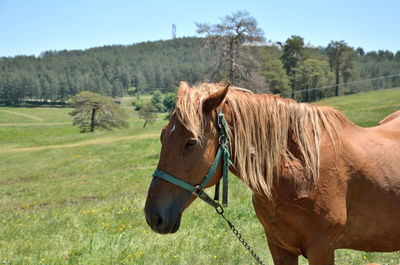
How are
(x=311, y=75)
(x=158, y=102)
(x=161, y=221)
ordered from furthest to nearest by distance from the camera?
1. (x=158, y=102)
2. (x=311, y=75)
3. (x=161, y=221)

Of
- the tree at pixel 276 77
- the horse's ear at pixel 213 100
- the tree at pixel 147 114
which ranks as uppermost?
the tree at pixel 276 77

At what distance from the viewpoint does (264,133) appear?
90.0 inches

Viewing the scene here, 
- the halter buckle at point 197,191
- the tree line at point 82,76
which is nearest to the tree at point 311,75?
the halter buckle at point 197,191

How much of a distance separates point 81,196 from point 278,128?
12300mm

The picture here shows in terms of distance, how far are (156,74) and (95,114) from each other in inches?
5121

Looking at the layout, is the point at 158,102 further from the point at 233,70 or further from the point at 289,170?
the point at 289,170

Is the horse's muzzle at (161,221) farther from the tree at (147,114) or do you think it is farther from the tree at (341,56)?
the tree at (147,114)

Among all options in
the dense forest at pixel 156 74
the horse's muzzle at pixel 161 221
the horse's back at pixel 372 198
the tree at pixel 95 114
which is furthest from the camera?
the dense forest at pixel 156 74

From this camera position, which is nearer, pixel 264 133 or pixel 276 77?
pixel 264 133

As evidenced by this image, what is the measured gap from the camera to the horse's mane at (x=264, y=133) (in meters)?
2.21

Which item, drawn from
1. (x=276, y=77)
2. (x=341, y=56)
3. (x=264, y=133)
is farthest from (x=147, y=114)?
(x=264, y=133)

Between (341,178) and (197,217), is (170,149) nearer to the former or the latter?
(341,178)

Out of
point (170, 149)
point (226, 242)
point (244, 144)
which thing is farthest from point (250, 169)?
point (226, 242)

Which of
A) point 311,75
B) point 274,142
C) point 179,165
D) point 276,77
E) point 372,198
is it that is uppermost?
point 311,75
